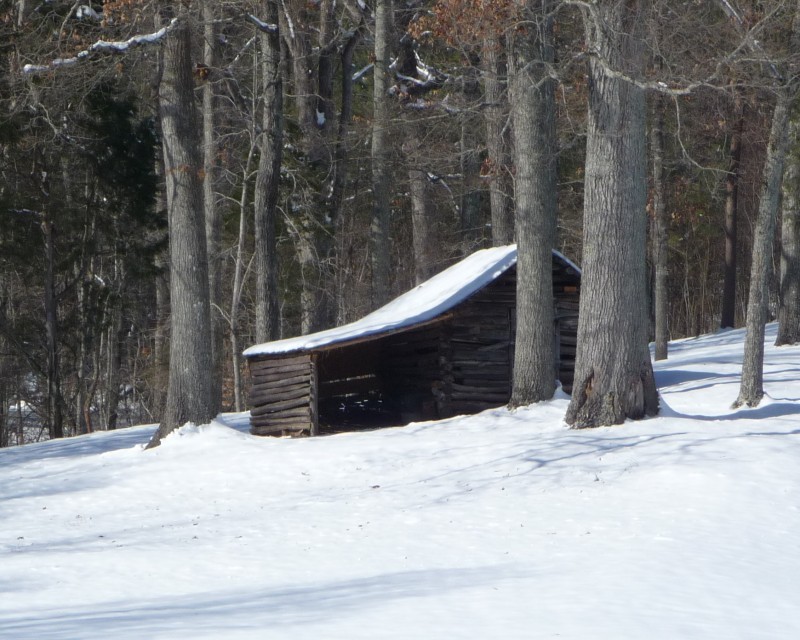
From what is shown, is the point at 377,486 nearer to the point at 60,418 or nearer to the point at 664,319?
the point at 60,418

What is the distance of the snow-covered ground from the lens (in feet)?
20.5

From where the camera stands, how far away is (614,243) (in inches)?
479

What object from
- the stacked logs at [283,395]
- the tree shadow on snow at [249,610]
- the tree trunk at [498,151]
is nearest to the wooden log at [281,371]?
the stacked logs at [283,395]

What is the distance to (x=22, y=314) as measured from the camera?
82.3 ft

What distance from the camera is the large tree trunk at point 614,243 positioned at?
1211 centimetres

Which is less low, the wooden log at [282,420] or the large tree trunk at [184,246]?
the large tree trunk at [184,246]

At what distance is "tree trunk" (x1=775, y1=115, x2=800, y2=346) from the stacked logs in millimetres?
12380

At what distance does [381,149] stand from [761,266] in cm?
914

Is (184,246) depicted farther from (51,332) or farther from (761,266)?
(51,332)

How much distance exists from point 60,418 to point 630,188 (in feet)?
48.3

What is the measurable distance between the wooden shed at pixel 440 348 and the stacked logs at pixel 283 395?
15 mm

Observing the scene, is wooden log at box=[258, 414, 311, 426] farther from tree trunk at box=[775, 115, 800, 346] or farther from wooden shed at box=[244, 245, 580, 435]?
tree trunk at box=[775, 115, 800, 346]

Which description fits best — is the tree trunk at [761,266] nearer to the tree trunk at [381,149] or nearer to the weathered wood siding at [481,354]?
the weathered wood siding at [481,354]

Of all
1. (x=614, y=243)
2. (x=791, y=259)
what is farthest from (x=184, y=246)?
(x=791, y=259)
